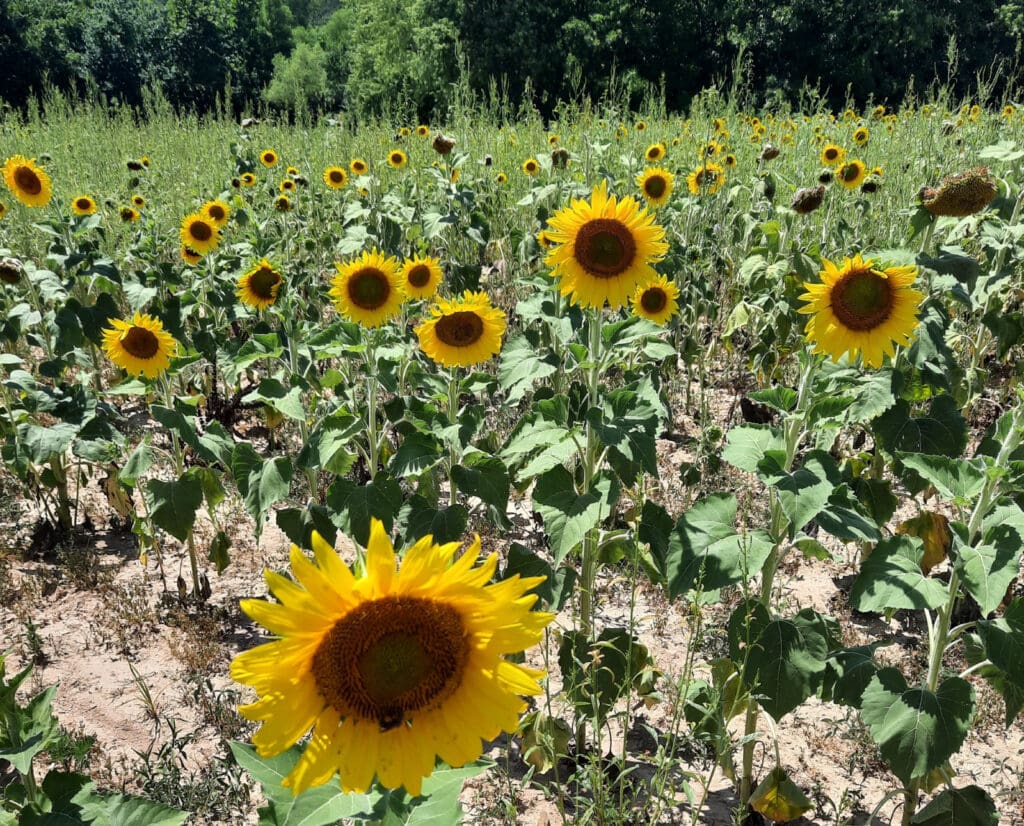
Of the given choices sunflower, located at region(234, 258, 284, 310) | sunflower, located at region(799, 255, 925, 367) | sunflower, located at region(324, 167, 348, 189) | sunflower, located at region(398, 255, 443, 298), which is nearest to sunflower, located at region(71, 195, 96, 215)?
sunflower, located at region(324, 167, 348, 189)

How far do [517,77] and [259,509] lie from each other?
26.0 m

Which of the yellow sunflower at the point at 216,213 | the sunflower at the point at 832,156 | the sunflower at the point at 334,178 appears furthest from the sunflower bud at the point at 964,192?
the sunflower at the point at 334,178

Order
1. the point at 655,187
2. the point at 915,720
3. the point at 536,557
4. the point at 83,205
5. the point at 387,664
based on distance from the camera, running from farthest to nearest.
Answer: the point at 83,205 → the point at 655,187 → the point at 536,557 → the point at 915,720 → the point at 387,664

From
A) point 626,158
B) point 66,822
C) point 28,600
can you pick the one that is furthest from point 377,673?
point 626,158

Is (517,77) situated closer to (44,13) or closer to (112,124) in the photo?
(112,124)

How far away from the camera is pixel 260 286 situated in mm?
3621

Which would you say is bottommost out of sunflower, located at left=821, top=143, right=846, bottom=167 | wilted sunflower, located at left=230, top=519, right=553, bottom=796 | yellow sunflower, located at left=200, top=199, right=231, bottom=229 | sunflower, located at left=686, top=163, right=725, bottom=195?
wilted sunflower, located at left=230, top=519, right=553, bottom=796

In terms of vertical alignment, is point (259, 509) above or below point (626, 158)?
below

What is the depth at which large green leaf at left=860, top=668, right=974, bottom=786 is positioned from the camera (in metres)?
1.72

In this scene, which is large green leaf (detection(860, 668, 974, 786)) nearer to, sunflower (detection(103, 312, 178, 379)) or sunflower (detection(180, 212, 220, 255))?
sunflower (detection(103, 312, 178, 379))

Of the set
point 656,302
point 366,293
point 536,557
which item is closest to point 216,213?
point 366,293

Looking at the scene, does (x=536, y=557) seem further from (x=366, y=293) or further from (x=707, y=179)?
(x=707, y=179)

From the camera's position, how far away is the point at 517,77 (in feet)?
84.3

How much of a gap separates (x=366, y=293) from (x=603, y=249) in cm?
99
